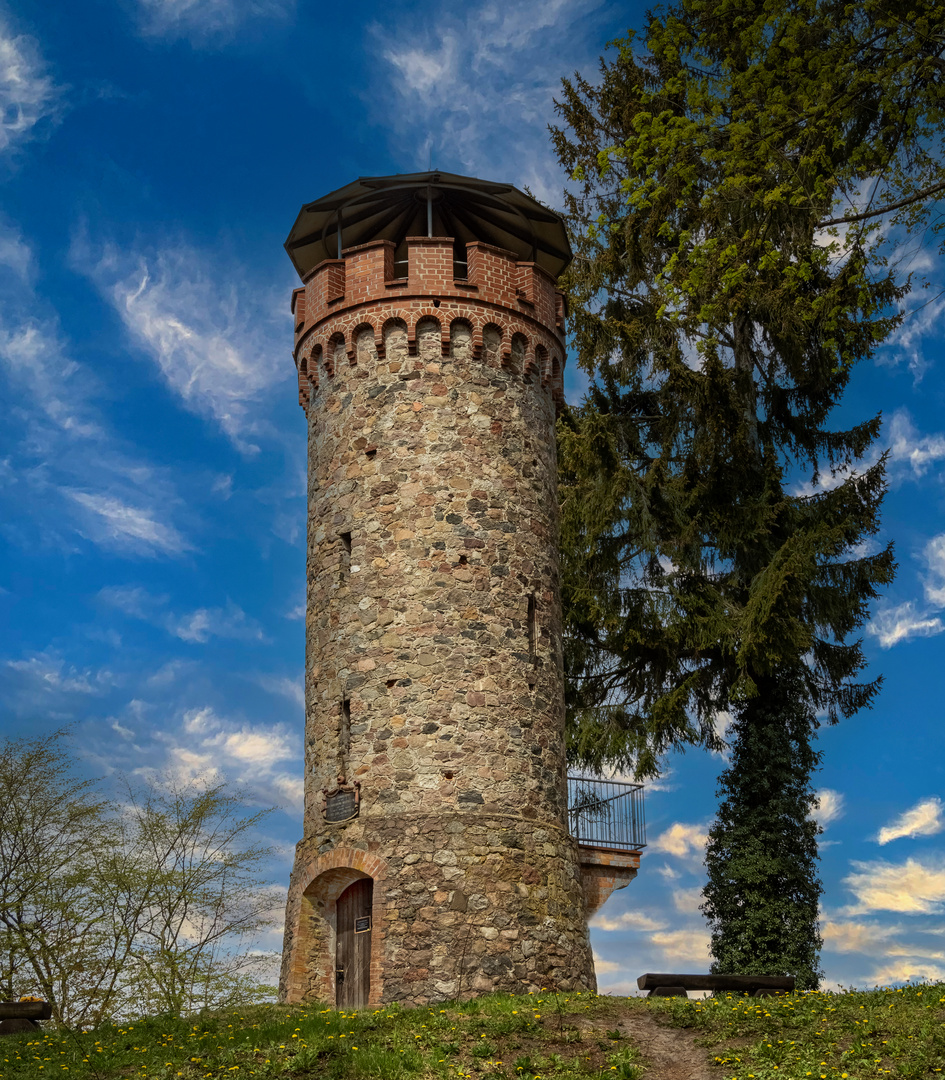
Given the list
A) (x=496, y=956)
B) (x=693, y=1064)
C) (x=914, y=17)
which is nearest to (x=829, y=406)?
(x=914, y=17)

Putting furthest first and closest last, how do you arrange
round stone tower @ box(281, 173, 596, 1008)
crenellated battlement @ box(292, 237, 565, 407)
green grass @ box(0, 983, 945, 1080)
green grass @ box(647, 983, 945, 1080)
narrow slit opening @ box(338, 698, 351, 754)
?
→ 1. crenellated battlement @ box(292, 237, 565, 407)
2. narrow slit opening @ box(338, 698, 351, 754)
3. round stone tower @ box(281, 173, 596, 1008)
4. green grass @ box(0, 983, 945, 1080)
5. green grass @ box(647, 983, 945, 1080)

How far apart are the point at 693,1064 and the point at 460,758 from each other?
4875mm

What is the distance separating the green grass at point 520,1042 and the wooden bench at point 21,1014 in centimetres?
58

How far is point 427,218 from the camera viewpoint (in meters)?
17.7

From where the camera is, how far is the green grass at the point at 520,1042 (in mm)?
9719

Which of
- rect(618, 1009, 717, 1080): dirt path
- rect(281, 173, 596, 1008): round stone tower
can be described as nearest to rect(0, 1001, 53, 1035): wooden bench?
rect(281, 173, 596, 1008): round stone tower

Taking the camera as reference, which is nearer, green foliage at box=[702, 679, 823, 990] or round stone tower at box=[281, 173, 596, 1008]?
round stone tower at box=[281, 173, 596, 1008]

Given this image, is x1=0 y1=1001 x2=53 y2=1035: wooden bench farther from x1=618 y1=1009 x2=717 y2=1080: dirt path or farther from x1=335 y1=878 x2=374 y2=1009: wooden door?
x1=618 y1=1009 x2=717 y2=1080: dirt path

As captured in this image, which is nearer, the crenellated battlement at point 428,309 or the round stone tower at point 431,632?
the round stone tower at point 431,632

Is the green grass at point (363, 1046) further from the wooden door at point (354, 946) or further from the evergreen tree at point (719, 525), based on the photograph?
the evergreen tree at point (719, 525)

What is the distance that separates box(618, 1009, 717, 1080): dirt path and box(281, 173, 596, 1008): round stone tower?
92.0 inches

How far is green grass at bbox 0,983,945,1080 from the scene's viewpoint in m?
9.72

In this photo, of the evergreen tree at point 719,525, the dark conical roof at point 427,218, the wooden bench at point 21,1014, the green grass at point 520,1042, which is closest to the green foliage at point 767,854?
the evergreen tree at point 719,525

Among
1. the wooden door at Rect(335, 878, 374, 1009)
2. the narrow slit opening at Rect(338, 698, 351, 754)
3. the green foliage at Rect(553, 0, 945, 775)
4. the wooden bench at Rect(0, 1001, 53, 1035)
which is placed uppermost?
the green foliage at Rect(553, 0, 945, 775)
